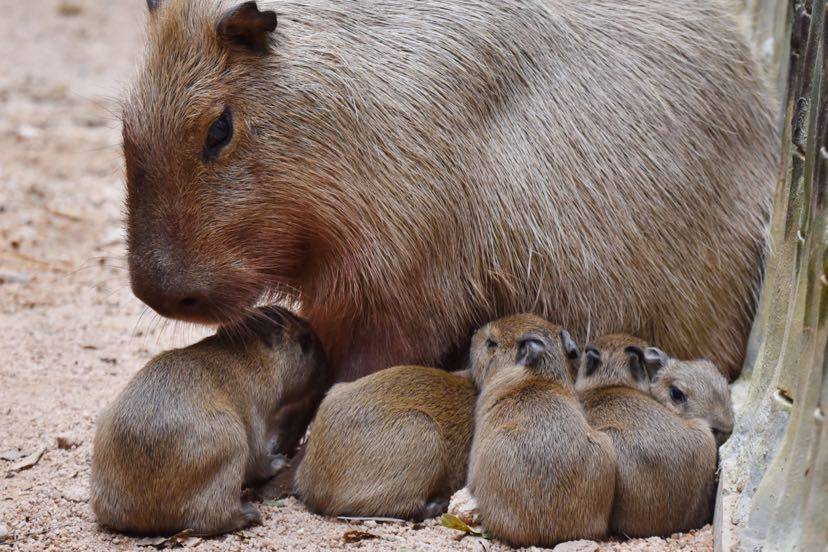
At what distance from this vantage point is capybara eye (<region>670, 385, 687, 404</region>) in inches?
176

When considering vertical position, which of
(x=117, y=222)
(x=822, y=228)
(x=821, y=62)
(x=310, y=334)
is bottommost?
(x=117, y=222)

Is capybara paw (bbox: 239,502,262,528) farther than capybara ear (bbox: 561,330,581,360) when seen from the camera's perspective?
No

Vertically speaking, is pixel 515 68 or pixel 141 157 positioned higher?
pixel 515 68

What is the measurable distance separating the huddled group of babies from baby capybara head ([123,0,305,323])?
282mm

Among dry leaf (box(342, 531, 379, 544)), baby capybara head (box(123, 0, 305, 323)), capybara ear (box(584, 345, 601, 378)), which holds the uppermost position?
baby capybara head (box(123, 0, 305, 323))

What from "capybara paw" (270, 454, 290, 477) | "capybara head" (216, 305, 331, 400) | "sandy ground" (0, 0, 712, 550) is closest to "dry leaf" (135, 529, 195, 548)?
"sandy ground" (0, 0, 712, 550)

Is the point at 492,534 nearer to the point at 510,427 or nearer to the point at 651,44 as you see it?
the point at 510,427

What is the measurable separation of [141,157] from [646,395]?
86.2 inches

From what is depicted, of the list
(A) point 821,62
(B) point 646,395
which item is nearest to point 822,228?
(A) point 821,62

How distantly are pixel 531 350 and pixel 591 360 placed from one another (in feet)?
1.23

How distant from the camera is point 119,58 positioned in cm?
1216

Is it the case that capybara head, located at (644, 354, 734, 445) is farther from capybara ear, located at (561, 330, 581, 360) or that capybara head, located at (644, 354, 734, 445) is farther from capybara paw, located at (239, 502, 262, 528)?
capybara paw, located at (239, 502, 262, 528)

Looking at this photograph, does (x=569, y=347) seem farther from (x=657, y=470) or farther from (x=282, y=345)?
(x=282, y=345)

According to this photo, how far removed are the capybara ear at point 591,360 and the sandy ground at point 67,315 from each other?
79 cm
